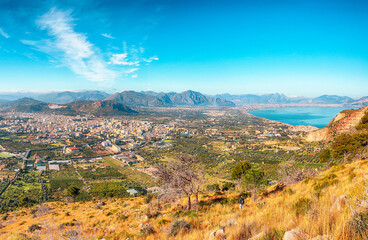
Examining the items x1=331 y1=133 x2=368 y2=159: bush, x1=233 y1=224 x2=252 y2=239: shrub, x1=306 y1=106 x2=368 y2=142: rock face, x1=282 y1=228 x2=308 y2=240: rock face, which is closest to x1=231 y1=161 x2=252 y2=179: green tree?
x1=331 y1=133 x2=368 y2=159: bush

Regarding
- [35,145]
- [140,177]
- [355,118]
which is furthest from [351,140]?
[35,145]

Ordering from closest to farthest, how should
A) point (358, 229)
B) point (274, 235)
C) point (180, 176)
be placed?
point (358, 229)
point (274, 235)
point (180, 176)

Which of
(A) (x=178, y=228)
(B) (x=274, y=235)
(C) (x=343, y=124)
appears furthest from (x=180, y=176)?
(C) (x=343, y=124)

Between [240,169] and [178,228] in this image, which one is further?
[240,169]

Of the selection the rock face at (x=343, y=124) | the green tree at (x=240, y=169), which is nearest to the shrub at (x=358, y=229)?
the green tree at (x=240, y=169)

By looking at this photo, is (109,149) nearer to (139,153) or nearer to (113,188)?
(139,153)

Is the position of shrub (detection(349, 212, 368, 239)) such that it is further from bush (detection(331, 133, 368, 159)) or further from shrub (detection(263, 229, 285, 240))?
bush (detection(331, 133, 368, 159))

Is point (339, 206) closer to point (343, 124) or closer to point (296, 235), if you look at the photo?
point (296, 235)

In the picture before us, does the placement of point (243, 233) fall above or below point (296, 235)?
below

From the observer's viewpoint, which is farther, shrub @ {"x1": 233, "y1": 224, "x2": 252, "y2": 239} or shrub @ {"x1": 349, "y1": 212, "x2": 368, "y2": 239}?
shrub @ {"x1": 233, "y1": 224, "x2": 252, "y2": 239}
